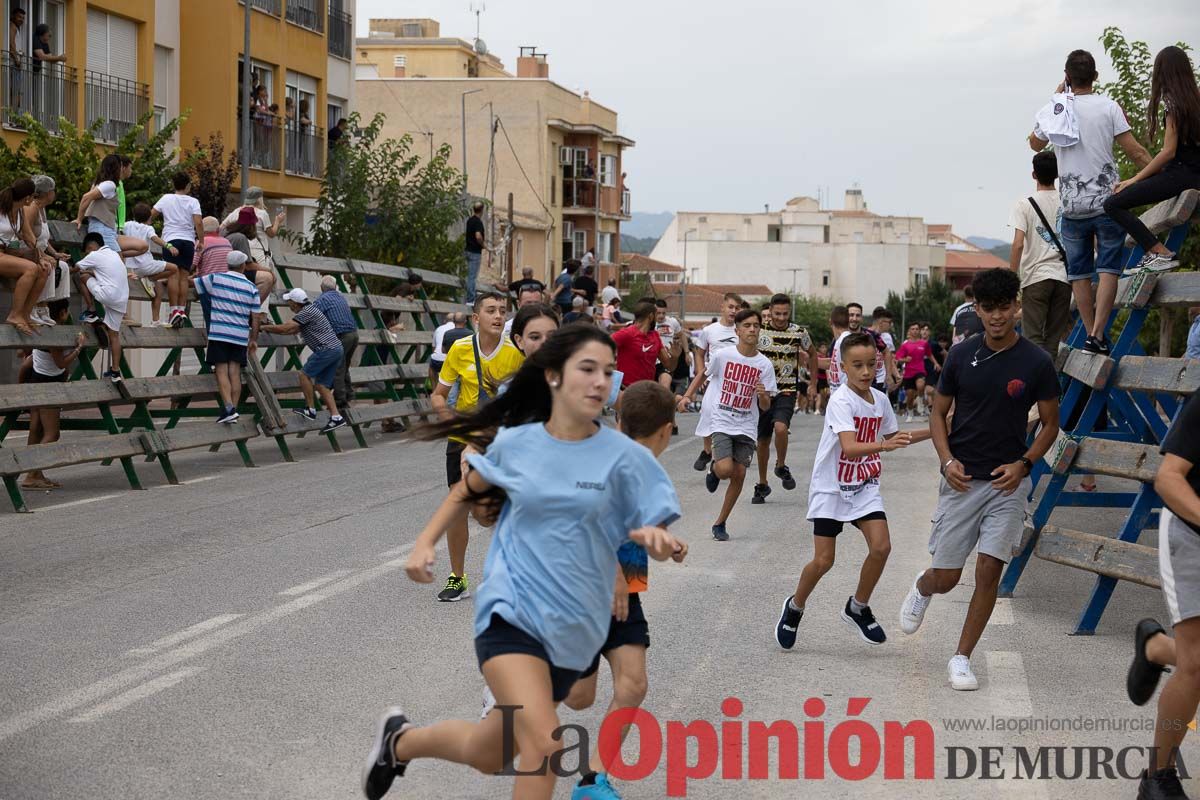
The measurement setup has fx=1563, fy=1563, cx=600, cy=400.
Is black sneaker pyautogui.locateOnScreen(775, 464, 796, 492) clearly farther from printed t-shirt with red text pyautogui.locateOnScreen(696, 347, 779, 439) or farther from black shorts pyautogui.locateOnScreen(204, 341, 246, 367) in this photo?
black shorts pyautogui.locateOnScreen(204, 341, 246, 367)

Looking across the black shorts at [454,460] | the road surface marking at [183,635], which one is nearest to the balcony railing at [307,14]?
the black shorts at [454,460]

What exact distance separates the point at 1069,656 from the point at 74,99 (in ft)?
84.4

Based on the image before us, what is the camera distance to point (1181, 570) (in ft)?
17.5

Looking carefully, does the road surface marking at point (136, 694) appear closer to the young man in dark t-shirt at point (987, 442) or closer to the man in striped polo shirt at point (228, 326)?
the young man in dark t-shirt at point (987, 442)

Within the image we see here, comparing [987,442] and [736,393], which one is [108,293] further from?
[987,442]

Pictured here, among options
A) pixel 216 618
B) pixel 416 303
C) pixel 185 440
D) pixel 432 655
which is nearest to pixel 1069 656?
pixel 432 655

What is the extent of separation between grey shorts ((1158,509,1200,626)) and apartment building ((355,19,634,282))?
60.7 m

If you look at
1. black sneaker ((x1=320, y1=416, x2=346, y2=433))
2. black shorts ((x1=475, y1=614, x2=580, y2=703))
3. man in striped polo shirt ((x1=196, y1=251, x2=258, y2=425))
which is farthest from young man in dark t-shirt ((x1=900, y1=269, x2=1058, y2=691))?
black sneaker ((x1=320, y1=416, x2=346, y2=433))

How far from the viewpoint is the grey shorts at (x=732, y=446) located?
13008mm

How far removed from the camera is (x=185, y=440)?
620 inches

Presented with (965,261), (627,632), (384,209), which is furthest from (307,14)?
(965,261)

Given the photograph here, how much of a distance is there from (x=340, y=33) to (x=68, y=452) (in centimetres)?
3007

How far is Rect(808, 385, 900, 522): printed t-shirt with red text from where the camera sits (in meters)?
8.14

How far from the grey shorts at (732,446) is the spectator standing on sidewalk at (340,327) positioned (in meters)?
7.42
